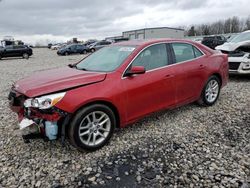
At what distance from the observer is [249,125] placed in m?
4.40

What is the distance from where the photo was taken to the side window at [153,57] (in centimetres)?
406

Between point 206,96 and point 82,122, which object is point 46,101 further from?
point 206,96

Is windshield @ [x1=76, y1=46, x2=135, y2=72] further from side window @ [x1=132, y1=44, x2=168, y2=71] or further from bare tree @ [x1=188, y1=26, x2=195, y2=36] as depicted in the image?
bare tree @ [x1=188, y1=26, x2=195, y2=36]

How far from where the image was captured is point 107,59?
169 inches

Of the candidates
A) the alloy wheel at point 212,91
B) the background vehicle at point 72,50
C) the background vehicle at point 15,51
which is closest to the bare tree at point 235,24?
the background vehicle at point 72,50

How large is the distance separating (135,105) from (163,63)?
3.35ft

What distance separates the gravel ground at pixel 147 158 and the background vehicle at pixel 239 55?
3.79 metres

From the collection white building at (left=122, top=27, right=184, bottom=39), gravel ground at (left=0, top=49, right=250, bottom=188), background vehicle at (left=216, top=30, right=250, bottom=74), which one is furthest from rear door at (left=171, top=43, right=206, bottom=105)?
white building at (left=122, top=27, right=184, bottom=39)

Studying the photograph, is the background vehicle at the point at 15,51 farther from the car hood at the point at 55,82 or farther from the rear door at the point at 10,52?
the car hood at the point at 55,82

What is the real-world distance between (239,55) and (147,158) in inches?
248

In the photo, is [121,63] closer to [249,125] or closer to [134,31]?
[249,125]

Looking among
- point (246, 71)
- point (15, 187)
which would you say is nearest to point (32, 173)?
point (15, 187)

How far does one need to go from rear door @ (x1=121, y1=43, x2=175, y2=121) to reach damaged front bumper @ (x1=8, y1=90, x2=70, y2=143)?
3.47 feet

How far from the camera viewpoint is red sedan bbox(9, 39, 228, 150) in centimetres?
323
